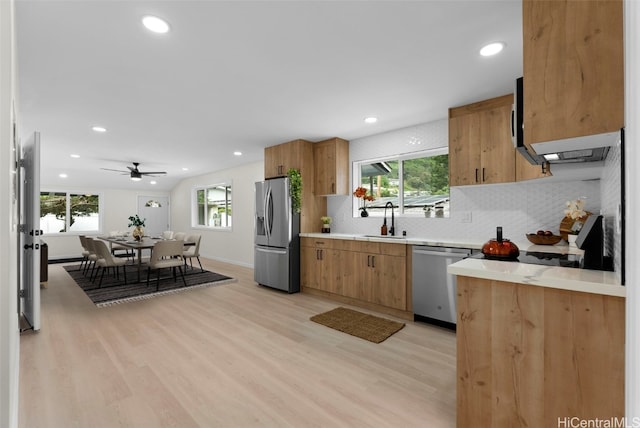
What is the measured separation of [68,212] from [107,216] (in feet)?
2.98

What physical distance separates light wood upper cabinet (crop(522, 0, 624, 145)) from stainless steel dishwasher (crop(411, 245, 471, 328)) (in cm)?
183

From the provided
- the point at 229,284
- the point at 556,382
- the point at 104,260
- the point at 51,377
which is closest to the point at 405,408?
the point at 556,382

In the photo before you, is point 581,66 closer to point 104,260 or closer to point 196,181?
point 104,260

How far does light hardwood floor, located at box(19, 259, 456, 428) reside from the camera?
1.81m

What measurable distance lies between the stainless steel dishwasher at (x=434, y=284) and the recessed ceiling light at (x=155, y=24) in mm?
3016

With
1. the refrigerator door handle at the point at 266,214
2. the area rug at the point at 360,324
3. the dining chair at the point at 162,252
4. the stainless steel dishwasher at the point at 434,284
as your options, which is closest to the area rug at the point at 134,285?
the dining chair at the point at 162,252

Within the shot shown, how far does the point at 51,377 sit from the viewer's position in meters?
2.22

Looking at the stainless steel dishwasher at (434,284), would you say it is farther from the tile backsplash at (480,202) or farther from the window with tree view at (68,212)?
the window with tree view at (68,212)

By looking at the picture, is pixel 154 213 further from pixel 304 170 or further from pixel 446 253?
pixel 446 253

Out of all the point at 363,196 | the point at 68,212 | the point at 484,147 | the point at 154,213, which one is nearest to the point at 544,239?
the point at 484,147

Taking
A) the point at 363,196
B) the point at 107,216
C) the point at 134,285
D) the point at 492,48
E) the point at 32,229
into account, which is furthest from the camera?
the point at 107,216

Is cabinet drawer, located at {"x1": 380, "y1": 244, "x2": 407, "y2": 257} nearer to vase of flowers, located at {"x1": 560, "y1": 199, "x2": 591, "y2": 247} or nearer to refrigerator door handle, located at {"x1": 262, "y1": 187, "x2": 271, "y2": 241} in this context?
vase of flowers, located at {"x1": 560, "y1": 199, "x2": 591, "y2": 247}

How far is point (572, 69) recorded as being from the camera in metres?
1.37

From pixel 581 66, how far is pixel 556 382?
1434mm
